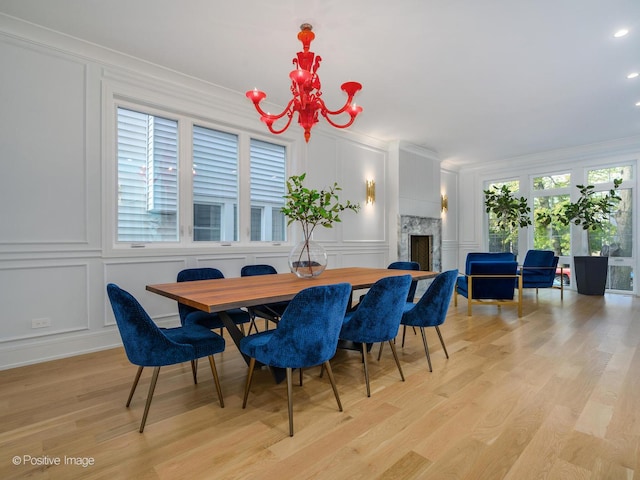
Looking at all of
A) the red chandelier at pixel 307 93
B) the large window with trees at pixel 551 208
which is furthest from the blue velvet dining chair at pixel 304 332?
the large window with trees at pixel 551 208

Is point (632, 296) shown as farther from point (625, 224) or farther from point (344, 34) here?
point (344, 34)

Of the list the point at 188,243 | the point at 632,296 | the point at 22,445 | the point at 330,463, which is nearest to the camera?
the point at 330,463

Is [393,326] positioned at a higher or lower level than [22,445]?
higher

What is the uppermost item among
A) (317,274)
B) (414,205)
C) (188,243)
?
(414,205)

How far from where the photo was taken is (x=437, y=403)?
85.3 inches

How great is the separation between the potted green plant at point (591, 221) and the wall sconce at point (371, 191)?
12.3 feet

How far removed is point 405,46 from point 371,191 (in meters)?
3.13

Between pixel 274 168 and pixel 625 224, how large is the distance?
263 inches

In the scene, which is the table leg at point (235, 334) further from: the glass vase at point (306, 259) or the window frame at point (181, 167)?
the window frame at point (181, 167)

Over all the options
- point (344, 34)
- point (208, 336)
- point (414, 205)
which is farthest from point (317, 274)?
point (414, 205)

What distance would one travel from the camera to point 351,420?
1.95 meters

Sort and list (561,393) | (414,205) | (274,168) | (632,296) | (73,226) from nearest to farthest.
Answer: (561,393) → (73,226) → (274,168) → (632,296) → (414,205)

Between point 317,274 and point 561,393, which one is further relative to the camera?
point 317,274

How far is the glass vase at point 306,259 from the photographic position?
2.91 m
